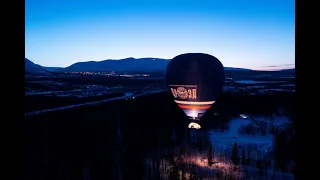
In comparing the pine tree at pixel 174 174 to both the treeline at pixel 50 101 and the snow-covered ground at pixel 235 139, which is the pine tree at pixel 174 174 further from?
the treeline at pixel 50 101

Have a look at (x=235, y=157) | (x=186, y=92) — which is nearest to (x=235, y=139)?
(x=235, y=157)

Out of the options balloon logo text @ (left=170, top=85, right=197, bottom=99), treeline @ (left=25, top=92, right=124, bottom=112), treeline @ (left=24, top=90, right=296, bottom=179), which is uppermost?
balloon logo text @ (left=170, top=85, right=197, bottom=99)

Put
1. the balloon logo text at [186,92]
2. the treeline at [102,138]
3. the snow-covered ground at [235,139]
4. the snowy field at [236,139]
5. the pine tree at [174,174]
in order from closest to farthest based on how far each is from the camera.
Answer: the pine tree at [174,174], the balloon logo text at [186,92], the treeline at [102,138], the snowy field at [236,139], the snow-covered ground at [235,139]

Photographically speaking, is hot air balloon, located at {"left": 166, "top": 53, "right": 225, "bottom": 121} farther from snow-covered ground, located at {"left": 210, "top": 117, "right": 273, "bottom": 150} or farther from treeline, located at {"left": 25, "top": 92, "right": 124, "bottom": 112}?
treeline, located at {"left": 25, "top": 92, "right": 124, "bottom": 112}

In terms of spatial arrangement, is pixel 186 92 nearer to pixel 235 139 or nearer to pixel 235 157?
pixel 235 157

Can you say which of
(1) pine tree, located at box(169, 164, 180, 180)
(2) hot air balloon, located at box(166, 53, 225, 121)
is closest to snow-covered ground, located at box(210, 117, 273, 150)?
(2) hot air balloon, located at box(166, 53, 225, 121)

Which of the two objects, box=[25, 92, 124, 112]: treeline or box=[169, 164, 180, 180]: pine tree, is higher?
box=[25, 92, 124, 112]: treeline

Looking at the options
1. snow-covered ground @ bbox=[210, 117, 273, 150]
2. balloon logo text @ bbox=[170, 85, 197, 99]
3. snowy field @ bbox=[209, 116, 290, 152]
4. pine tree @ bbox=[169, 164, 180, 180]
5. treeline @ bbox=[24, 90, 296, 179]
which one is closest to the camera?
pine tree @ bbox=[169, 164, 180, 180]

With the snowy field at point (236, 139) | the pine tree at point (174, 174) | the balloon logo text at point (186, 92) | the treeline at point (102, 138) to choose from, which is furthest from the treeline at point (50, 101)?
the pine tree at point (174, 174)
